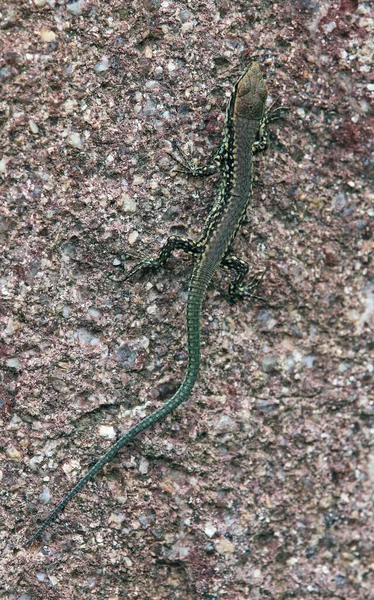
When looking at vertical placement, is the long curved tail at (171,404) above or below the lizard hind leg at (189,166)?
below

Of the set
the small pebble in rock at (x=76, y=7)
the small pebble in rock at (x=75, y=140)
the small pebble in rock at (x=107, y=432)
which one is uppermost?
the small pebble in rock at (x=76, y=7)

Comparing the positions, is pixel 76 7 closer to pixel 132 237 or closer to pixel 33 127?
pixel 33 127

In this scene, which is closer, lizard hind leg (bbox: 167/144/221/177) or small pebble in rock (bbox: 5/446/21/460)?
small pebble in rock (bbox: 5/446/21/460)

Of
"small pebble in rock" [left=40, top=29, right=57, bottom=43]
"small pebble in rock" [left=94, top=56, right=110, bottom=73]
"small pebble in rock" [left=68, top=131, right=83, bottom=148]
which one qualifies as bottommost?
"small pebble in rock" [left=68, top=131, right=83, bottom=148]

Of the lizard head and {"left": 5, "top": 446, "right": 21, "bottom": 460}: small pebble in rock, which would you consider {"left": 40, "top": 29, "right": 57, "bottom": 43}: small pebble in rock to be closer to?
the lizard head

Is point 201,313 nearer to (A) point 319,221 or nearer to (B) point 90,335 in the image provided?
(B) point 90,335

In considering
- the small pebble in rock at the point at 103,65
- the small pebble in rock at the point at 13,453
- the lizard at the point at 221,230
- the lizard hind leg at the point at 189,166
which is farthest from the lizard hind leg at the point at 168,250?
the small pebble in rock at the point at 13,453

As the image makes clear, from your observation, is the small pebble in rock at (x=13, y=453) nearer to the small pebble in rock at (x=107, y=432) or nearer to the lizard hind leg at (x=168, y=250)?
the small pebble in rock at (x=107, y=432)

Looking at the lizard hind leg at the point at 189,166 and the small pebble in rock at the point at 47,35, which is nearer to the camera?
the small pebble in rock at the point at 47,35

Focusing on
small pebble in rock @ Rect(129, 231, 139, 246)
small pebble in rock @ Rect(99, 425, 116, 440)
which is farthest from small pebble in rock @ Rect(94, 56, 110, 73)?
small pebble in rock @ Rect(99, 425, 116, 440)
